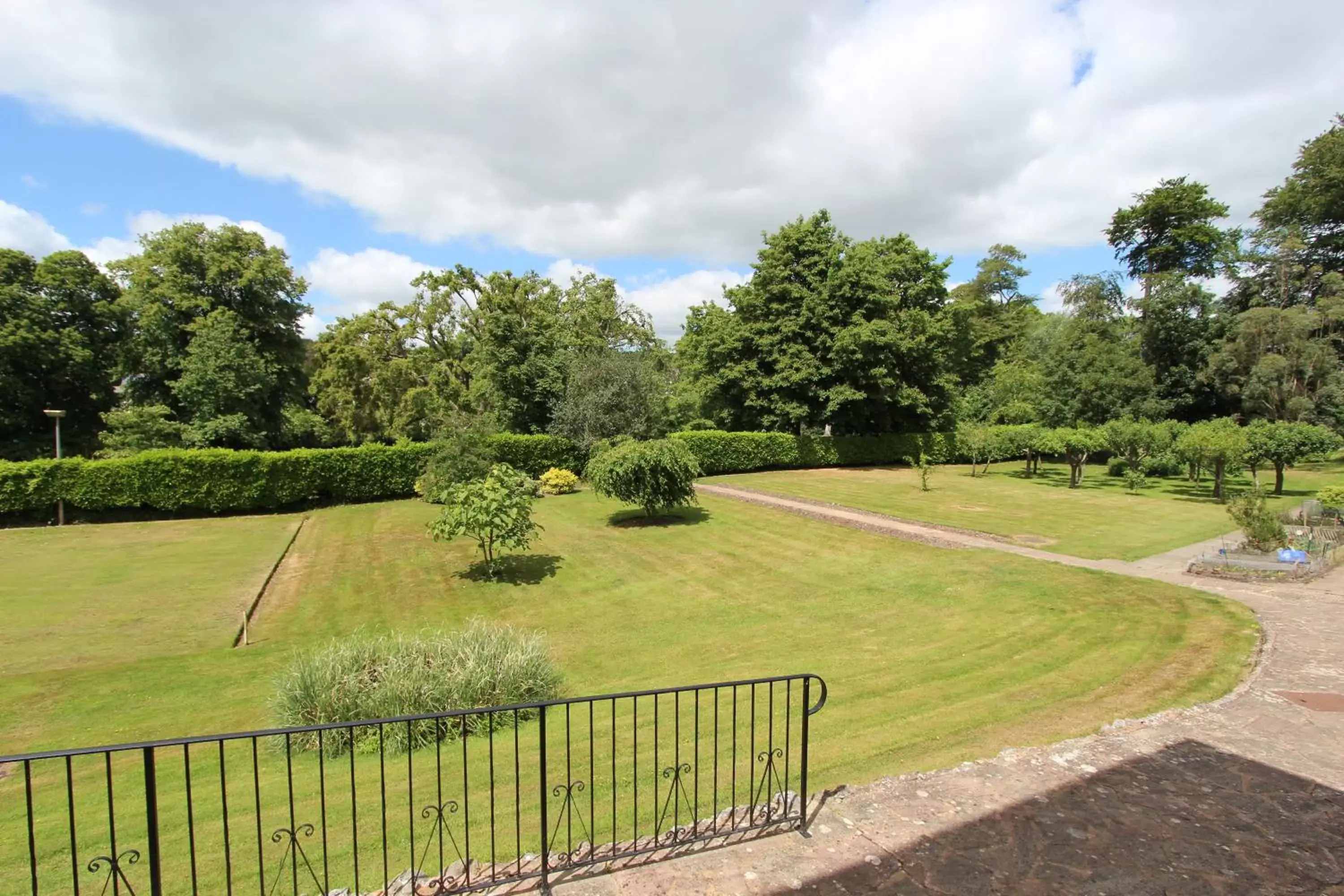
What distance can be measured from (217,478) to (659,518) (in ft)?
48.2

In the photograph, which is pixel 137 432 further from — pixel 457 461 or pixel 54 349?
pixel 457 461

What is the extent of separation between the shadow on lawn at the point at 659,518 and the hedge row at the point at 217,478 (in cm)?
752

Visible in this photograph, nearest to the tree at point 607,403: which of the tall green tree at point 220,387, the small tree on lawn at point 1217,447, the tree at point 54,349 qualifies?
the tall green tree at point 220,387

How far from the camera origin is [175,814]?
512 cm

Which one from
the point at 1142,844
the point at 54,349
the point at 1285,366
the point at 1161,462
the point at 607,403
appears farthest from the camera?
the point at 1285,366

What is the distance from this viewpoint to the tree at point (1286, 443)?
68.0 ft

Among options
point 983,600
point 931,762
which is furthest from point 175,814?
point 983,600

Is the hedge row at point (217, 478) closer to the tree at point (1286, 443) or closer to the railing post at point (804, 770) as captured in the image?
the railing post at point (804, 770)

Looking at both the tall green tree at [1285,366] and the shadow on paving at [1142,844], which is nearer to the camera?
the shadow on paving at [1142,844]

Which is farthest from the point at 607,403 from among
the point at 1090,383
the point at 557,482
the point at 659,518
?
the point at 1090,383

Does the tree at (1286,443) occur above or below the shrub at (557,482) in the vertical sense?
above

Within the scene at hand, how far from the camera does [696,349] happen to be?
1453 inches

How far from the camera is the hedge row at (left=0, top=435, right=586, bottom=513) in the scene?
19.4 metres

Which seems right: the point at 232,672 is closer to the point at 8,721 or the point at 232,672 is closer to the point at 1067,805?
the point at 8,721
